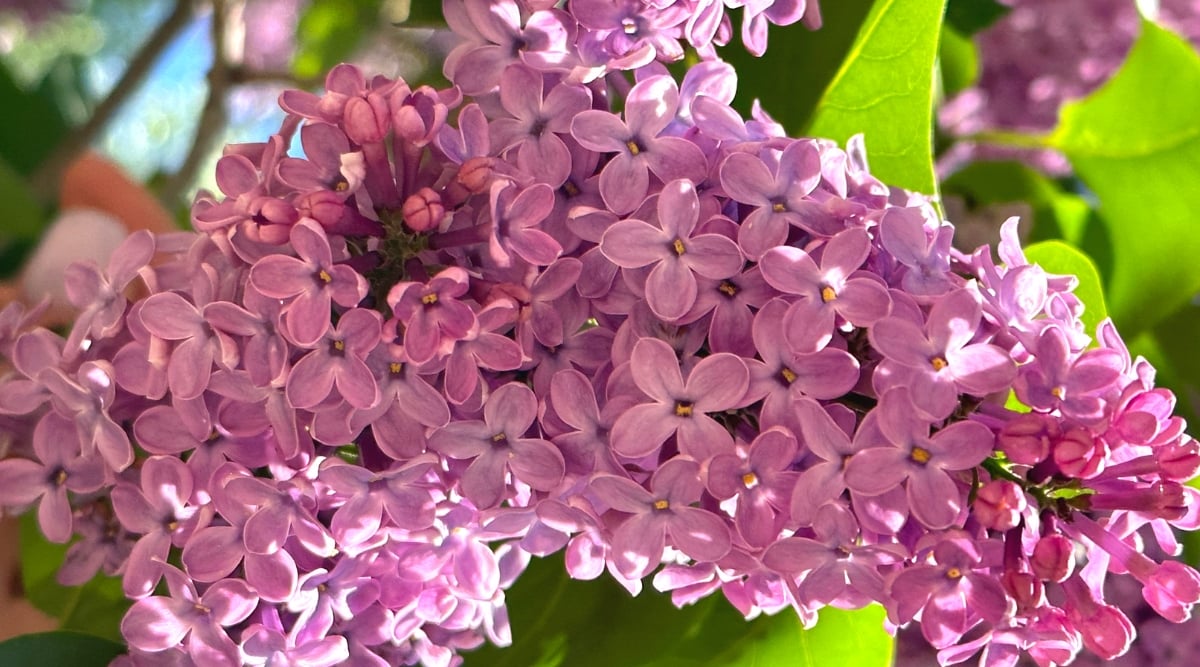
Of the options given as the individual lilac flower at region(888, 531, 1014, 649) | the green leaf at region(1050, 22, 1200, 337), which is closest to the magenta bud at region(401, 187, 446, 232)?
the individual lilac flower at region(888, 531, 1014, 649)

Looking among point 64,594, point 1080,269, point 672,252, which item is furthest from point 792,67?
point 64,594

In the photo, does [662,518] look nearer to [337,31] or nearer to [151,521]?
[151,521]

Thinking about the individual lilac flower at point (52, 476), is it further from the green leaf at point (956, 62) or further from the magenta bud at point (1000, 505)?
the green leaf at point (956, 62)

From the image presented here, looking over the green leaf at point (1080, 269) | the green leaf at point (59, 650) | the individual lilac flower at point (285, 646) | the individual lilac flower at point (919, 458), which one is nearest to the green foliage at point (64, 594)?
the green leaf at point (59, 650)

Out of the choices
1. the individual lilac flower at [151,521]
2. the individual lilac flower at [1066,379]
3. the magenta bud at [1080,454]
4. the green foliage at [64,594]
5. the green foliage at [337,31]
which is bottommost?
the green foliage at [337,31]

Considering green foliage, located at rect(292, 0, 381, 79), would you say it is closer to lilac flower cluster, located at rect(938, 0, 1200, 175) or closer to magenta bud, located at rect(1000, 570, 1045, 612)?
lilac flower cluster, located at rect(938, 0, 1200, 175)

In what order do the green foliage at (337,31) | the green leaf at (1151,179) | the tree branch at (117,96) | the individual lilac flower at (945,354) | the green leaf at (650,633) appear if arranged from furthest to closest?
the green foliage at (337,31)
the tree branch at (117,96)
the green leaf at (1151,179)
the green leaf at (650,633)
the individual lilac flower at (945,354)
